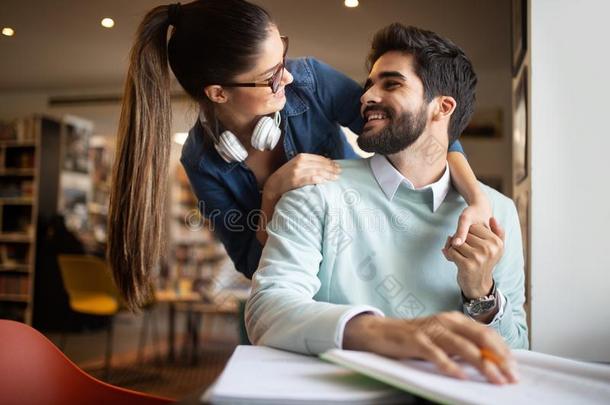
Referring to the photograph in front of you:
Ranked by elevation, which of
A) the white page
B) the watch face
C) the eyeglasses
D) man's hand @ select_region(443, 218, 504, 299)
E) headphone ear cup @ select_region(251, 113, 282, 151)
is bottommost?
the white page

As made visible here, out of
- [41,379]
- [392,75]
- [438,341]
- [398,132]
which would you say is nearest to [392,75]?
[392,75]

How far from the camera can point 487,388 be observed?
62 cm

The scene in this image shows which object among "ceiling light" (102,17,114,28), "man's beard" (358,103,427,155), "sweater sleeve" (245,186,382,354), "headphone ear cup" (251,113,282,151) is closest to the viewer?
"sweater sleeve" (245,186,382,354)

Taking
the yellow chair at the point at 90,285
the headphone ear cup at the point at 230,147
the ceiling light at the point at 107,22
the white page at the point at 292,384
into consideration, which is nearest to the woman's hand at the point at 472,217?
the white page at the point at 292,384

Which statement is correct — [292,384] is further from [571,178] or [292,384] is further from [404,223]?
[571,178]

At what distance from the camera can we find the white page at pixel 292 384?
0.59 m

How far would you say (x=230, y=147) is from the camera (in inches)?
48.3

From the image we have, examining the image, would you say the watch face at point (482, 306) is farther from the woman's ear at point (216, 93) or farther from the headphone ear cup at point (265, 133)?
the woman's ear at point (216, 93)

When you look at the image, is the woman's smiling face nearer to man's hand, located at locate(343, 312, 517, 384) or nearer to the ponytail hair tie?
the ponytail hair tie

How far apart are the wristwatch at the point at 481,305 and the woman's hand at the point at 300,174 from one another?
36cm

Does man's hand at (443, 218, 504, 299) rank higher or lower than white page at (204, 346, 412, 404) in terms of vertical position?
higher

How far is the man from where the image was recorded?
104 centimetres

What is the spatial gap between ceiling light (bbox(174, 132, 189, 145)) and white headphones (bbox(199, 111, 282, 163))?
0.15ft

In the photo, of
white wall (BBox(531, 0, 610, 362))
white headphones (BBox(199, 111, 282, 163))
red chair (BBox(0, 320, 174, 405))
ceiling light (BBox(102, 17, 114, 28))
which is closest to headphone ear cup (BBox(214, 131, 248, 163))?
white headphones (BBox(199, 111, 282, 163))
